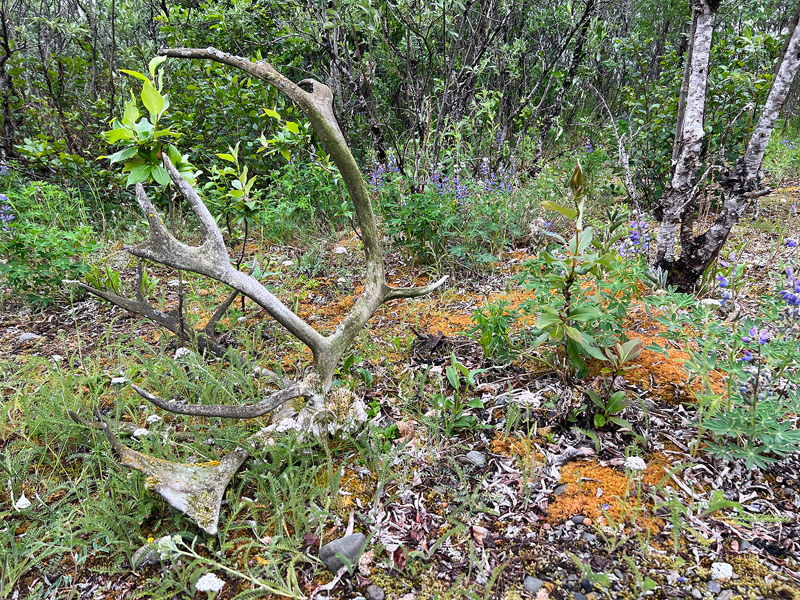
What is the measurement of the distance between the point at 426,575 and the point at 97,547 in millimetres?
1161

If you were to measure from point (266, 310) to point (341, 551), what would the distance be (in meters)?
0.85

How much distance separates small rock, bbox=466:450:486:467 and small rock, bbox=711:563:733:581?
2.64 feet

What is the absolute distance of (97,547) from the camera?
1657mm

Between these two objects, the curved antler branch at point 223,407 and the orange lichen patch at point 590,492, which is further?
the orange lichen patch at point 590,492

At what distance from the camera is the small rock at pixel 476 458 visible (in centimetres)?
193

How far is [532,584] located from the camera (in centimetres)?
147

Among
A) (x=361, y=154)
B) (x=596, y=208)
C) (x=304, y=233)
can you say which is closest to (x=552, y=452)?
(x=304, y=233)

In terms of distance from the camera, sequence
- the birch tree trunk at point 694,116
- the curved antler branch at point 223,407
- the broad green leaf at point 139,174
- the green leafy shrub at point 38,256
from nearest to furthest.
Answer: the curved antler branch at point 223,407, the broad green leaf at point 139,174, the birch tree trunk at point 694,116, the green leafy shrub at point 38,256

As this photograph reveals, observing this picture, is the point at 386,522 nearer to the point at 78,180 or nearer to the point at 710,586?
the point at 710,586

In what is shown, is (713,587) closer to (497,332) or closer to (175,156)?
(497,332)

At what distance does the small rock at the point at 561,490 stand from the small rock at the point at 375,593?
73 cm

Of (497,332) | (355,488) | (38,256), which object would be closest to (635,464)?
(497,332)

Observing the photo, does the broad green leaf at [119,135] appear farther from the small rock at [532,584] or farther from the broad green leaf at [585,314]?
the small rock at [532,584]

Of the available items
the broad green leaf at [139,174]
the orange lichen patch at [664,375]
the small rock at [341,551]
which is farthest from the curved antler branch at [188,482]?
the orange lichen patch at [664,375]
